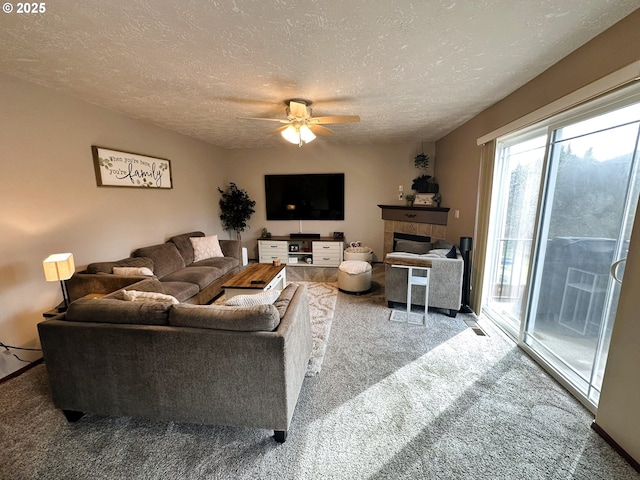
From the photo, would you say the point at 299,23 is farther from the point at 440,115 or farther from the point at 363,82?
the point at 440,115

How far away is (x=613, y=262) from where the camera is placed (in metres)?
1.79

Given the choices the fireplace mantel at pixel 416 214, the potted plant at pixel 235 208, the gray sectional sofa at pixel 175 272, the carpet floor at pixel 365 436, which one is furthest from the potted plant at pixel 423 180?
the gray sectional sofa at pixel 175 272

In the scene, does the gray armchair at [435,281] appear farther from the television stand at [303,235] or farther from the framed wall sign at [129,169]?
the framed wall sign at [129,169]

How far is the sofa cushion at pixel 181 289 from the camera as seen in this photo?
2.91m

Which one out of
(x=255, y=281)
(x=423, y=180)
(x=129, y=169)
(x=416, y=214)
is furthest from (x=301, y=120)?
(x=423, y=180)

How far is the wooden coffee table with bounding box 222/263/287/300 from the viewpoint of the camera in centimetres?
297

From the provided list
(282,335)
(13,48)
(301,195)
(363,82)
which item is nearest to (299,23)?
(363,82)

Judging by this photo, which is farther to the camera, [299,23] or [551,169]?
[551,169]

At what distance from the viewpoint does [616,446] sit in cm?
155

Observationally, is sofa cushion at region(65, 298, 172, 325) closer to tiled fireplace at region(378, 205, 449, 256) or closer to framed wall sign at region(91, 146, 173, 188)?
framed wall sign at region(91, 146, 173, 188)

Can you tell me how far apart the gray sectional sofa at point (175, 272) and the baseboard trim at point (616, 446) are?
3.63 metres

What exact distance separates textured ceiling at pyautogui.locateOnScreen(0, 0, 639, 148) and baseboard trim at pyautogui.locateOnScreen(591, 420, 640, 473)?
99.1 inches

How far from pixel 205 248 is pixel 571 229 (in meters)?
4.60

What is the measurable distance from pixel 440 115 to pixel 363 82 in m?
1.62
